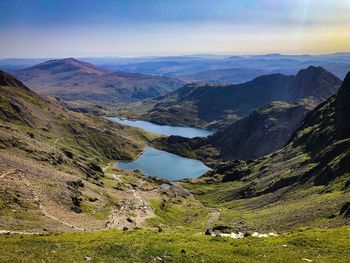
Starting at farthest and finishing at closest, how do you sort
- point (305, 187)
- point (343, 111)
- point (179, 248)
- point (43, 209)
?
point (343, 111) < point (305, 187) < point (43, 209) < point (179, 248)

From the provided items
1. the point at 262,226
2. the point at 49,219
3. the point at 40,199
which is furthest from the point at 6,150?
the point at 262,226

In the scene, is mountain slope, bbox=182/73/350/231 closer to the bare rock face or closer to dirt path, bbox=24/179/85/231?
the bare rock face

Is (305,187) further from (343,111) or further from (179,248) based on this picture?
(179,248)

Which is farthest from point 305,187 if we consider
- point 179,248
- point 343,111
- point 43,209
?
point 179,248

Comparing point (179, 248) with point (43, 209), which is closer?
point (179, 248)

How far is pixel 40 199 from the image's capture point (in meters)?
81.5

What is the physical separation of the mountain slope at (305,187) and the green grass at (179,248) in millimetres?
19123

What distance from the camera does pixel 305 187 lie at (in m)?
120

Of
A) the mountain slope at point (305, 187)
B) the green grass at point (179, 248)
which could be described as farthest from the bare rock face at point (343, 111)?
the green grass at point (179, 248)

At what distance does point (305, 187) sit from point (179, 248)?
88.9 meters

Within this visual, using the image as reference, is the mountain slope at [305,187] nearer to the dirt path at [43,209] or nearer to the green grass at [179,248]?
the green grass at [179,248]

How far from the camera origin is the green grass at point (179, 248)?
123 ft

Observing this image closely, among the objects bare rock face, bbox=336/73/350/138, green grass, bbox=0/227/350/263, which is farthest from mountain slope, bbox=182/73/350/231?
green grass, bbox=0/227/350/263

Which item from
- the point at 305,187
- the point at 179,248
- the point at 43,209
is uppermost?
the point at 179,248
